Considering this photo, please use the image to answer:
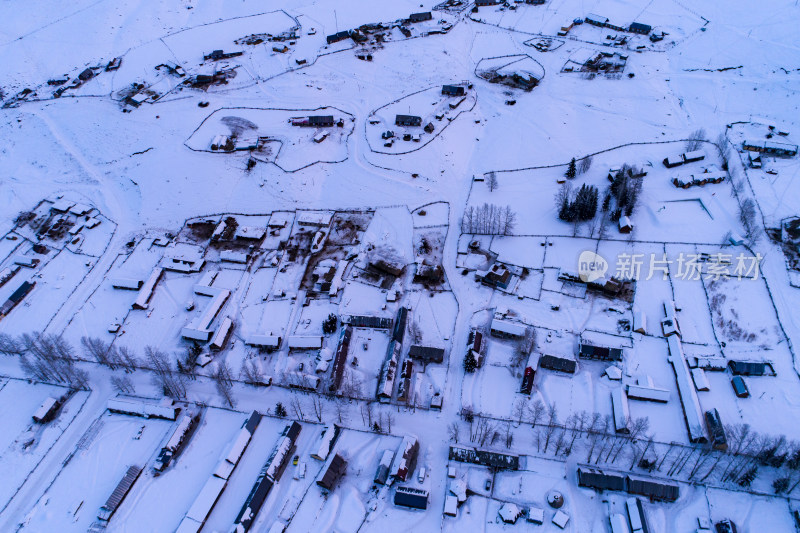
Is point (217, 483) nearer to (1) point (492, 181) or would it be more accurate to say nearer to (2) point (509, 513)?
(2) point (509, 513)

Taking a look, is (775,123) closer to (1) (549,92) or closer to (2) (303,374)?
(1) (549,92)

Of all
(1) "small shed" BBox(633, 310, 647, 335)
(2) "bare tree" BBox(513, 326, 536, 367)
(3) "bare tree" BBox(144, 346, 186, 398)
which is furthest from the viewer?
(1) "small shed" BBox(633, 310, 647, 335)

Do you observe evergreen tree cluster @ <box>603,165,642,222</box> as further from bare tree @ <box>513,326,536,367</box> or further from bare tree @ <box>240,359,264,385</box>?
bare tree @ <box>240,359,264,385</box>

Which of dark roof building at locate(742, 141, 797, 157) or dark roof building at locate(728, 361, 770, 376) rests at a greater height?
dark roof building at locate(742, 141, 797, 157)

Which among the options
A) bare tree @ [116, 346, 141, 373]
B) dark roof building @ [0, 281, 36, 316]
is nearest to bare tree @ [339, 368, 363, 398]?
bare tree @ [116, 346, 141, 373]

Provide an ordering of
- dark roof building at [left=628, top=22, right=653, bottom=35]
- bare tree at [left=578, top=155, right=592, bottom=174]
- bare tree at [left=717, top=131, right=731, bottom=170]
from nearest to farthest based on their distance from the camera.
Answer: bare tree at [left=717, top=131, right=731, bottom=170] → bare tree at [left=578, top=155, right=592, bottom=174] → dark roof building at [left=628, top=22, right=653, bottom=35]

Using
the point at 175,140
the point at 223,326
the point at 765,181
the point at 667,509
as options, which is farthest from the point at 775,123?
the point at 175,140
